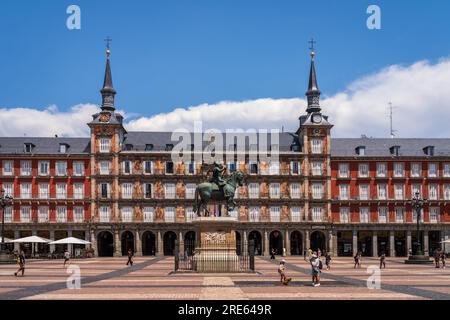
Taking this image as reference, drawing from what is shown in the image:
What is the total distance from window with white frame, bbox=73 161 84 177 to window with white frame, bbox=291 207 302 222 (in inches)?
1178

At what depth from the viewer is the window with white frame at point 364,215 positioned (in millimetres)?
88875

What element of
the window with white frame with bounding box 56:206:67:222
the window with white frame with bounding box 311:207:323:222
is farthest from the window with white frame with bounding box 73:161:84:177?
A: the window with white frame with bounding box 311:207:323:222

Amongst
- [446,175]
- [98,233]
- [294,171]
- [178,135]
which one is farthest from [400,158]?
[98,233]

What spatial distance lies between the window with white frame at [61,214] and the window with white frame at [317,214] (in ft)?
113

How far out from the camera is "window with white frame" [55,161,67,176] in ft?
289

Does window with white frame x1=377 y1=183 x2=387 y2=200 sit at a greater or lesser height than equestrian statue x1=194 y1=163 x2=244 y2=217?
lesser

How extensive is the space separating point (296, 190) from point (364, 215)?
10195mm

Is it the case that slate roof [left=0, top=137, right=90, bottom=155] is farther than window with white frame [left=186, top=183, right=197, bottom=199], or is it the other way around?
slate roof [left=0, top=137, right=90, bottom=155]

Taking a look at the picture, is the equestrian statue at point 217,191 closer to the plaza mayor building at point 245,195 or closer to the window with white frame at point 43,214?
the plaza mayor building at point 245,195

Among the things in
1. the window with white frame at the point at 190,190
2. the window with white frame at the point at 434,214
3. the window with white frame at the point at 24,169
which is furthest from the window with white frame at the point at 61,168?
the window with white frame at the point at 434,214

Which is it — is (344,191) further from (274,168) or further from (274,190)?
(274,168)

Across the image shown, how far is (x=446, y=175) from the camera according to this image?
8938 centimetres

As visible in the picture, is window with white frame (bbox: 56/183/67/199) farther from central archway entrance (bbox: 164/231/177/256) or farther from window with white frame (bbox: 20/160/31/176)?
central archway entrance (bbox: 164/231/177/256)
